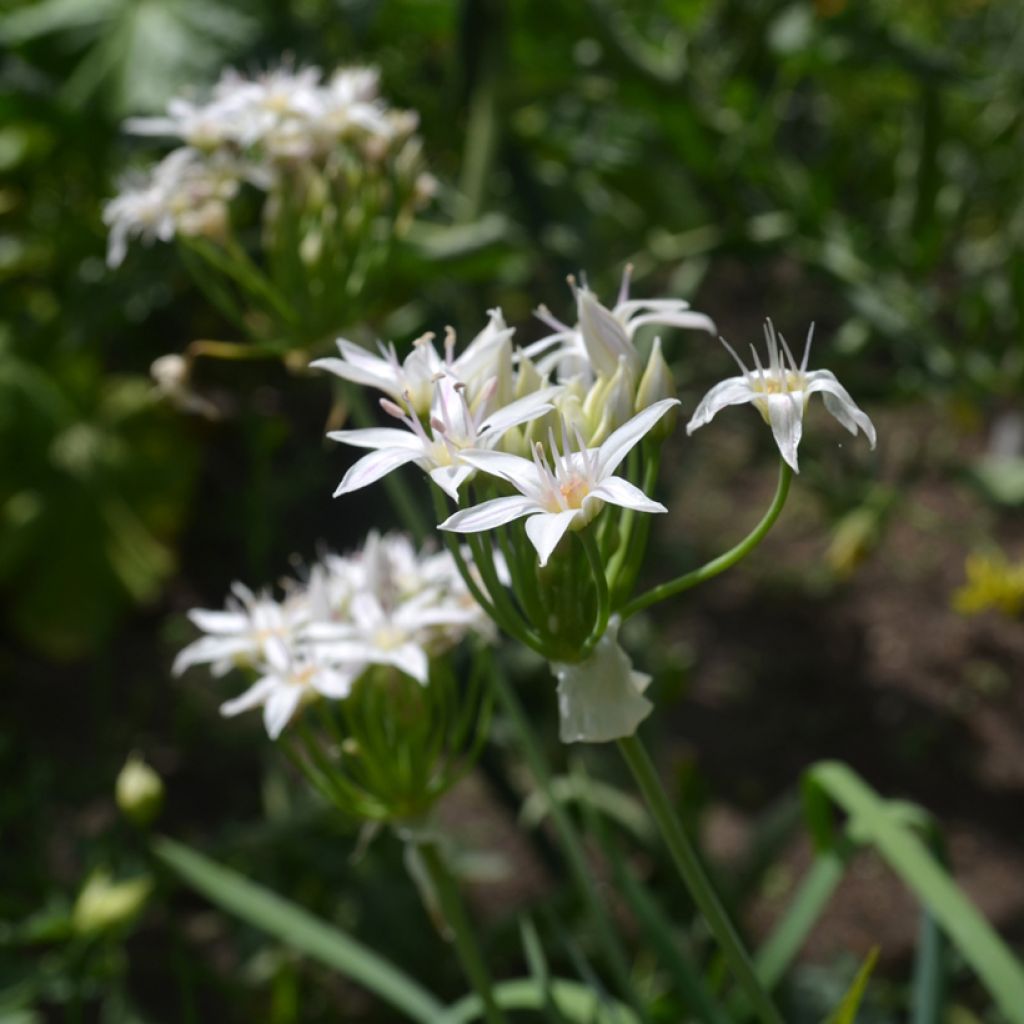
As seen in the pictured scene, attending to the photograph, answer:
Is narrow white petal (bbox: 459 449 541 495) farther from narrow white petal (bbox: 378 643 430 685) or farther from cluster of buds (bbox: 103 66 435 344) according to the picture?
cluster of buds (bbox: 103 66 435 344)

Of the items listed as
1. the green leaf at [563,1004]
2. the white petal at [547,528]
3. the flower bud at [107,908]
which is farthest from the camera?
the flower bud at [107,908]

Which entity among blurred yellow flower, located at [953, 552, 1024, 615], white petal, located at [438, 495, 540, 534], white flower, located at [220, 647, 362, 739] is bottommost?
blurred yellow flower, located at [953, 552, 1024, 615]

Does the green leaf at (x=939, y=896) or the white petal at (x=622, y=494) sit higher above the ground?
the white petal at (x=622, y=494)

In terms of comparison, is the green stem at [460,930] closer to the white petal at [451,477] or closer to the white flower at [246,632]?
the white flower at [246,632]

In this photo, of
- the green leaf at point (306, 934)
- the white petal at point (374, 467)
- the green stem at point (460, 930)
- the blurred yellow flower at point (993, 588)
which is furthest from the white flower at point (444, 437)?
the blurred yellow flower at point (993, 588)

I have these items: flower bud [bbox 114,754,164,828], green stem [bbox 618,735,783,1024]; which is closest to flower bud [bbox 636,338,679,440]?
green stem [bbox 618,735,783,1024]

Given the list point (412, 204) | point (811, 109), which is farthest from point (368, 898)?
point (811, 109)
